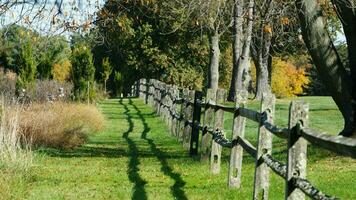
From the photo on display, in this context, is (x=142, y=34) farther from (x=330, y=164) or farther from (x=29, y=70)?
(x=330, y=164)

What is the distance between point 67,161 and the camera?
1308 cm

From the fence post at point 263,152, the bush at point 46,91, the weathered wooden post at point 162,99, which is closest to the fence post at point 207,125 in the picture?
the fence post at point 263,152

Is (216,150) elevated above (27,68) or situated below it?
below

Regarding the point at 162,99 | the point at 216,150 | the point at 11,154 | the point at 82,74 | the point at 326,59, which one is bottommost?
the point at 11,154

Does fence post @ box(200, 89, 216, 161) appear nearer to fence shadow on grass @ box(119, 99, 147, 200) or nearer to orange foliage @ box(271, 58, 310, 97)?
fence shadow on grass @ box(119, 99, 147, 200)

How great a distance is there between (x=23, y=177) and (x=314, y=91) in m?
66.3

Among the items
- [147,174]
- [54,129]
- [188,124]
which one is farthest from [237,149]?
[54,129]

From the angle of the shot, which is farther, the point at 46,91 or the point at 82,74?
the point at 82,74

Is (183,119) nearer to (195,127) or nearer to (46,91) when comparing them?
(195,127)

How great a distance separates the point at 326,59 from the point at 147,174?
13.8 ft

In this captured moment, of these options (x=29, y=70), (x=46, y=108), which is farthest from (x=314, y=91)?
(x=46, y=108)

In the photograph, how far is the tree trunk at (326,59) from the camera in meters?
11.9

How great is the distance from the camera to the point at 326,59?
12.2m

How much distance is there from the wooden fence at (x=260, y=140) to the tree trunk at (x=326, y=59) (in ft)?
6.57
